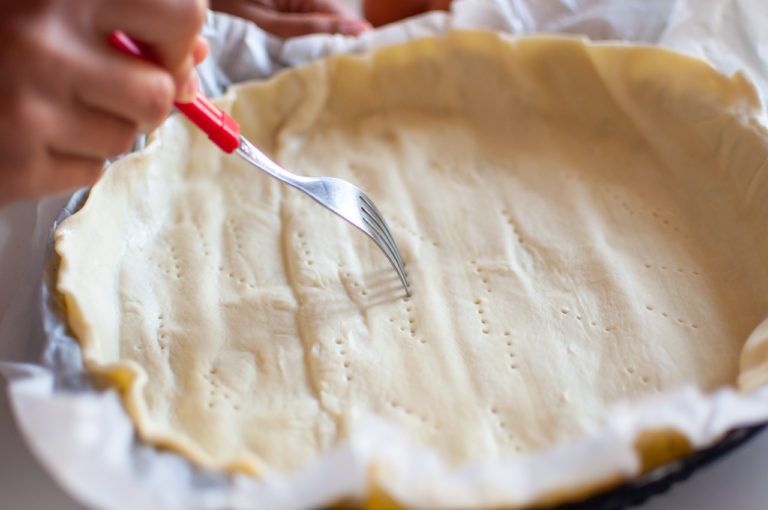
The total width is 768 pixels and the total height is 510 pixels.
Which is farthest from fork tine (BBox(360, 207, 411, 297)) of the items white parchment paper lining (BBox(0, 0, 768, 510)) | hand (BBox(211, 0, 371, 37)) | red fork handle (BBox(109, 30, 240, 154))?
hand (BBox(211, 0, 371, 37))

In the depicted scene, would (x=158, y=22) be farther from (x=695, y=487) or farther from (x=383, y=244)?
(x=695, y=487)

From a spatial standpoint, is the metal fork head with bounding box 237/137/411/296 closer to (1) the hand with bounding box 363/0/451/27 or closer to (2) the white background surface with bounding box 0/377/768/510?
(2) the white background surface with bounding box 0/377/768/510

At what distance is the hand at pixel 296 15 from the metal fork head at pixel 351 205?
20.2 inches

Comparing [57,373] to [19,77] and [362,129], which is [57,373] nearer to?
→ [19,77]

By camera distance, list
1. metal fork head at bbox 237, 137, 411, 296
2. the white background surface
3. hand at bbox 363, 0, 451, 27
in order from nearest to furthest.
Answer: the white background surface → metal fork head at bbox 237, 137, 411, 296 → hand at bbox 363, 0, 451, 27

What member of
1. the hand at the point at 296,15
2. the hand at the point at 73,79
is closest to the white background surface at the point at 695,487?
the hand at the point at 73,79

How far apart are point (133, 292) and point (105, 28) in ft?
1.38

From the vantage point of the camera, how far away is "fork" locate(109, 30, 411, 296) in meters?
0.81

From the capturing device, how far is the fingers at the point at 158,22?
0.61m

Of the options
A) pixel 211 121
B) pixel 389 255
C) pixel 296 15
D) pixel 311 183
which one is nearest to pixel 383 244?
pixel 389 255

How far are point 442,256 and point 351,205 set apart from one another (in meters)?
0.16

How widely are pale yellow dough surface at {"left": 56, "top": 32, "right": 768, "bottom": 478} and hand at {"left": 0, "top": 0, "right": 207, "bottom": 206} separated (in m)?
0.21

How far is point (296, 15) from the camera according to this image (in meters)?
1.44

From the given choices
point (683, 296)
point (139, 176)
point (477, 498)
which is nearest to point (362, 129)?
point (139, 176)
